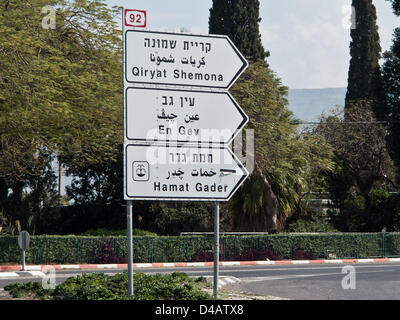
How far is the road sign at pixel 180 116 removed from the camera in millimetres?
9742

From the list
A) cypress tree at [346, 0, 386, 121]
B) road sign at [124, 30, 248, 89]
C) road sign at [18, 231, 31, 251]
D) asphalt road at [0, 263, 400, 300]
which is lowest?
asphalt road at [0, 263, 400, 300]

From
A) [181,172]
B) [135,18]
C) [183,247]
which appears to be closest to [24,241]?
[183,247]

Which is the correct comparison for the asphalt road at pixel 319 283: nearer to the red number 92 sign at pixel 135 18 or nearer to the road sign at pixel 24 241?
the road sign at pixel 24 241

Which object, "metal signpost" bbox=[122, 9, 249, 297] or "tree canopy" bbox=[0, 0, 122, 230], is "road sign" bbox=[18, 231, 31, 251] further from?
"metal signpost" bbox=[122, 9, 249, 297]

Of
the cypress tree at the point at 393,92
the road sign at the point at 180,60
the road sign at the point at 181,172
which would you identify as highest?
the cypress tree at the point at 393,92

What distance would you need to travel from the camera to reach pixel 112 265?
24969 mm

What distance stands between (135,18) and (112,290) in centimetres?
472

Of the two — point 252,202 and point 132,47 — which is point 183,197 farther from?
point 252,202

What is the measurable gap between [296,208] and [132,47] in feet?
90.6

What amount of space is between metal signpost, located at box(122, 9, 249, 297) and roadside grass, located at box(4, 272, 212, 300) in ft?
3.19

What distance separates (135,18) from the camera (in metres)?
9.55

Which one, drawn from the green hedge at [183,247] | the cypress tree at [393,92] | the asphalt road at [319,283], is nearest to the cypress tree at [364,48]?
the cypress tree at [393,92]

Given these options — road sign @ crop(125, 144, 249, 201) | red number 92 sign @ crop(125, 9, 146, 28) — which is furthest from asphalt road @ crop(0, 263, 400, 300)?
red number 92 sign @ crop(125, 9, 146, 28)

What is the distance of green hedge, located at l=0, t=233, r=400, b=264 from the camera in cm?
2553
